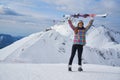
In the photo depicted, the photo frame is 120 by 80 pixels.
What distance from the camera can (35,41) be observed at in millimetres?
174875

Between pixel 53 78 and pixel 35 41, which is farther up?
pixel 53 78

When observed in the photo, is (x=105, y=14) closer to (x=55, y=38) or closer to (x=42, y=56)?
(x=42, y=56)

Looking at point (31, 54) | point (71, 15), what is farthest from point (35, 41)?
point (71, 15)

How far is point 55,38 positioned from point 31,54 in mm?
48195

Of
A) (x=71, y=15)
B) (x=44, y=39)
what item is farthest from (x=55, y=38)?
(x=71, y=15)

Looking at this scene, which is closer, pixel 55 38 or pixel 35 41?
pixel 35 41

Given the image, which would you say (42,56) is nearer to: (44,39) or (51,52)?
(51,52)

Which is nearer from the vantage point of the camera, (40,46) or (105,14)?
(105,14)

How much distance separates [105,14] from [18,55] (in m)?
136

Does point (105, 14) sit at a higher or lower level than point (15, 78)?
higher

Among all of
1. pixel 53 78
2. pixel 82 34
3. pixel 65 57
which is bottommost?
pixel 65 57

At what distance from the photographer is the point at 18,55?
471 feet

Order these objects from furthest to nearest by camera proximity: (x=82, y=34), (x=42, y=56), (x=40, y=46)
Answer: (x=40, y=46) → (x=42, y=56) → (x=82, y=34)

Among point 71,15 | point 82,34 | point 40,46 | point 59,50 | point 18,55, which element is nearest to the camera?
point 82,34
